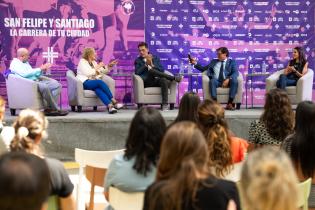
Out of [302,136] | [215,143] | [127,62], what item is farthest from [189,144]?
[127,62]

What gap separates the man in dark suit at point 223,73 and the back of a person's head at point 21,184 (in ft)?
21.2

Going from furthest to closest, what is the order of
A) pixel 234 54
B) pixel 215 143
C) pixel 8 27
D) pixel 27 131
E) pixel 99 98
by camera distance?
pixel 234 54 < pixel 8 27 < pixel 99 98 < pixel 215 143 < pixel 27 131

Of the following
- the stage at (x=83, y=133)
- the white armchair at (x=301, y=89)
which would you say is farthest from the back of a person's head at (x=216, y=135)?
the white armchair at (x=301, y=89)

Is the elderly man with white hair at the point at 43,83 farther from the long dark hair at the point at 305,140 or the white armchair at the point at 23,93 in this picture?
the long dark hair at the point at 305,140

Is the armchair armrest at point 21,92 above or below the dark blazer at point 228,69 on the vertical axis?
below

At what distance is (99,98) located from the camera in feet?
24.9

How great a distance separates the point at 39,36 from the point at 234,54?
130 inches

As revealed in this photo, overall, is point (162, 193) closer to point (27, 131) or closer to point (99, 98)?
point (27, 131)

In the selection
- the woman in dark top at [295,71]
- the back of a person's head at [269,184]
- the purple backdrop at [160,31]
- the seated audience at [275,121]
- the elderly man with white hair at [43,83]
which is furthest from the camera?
the purple backdrop at [160,31]

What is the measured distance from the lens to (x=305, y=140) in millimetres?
3059

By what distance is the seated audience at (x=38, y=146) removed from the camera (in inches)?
90.0

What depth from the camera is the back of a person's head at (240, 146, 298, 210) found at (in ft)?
5.00

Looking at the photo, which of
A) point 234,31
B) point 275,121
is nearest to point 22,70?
point 234,31

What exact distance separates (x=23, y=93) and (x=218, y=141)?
15.4ft
